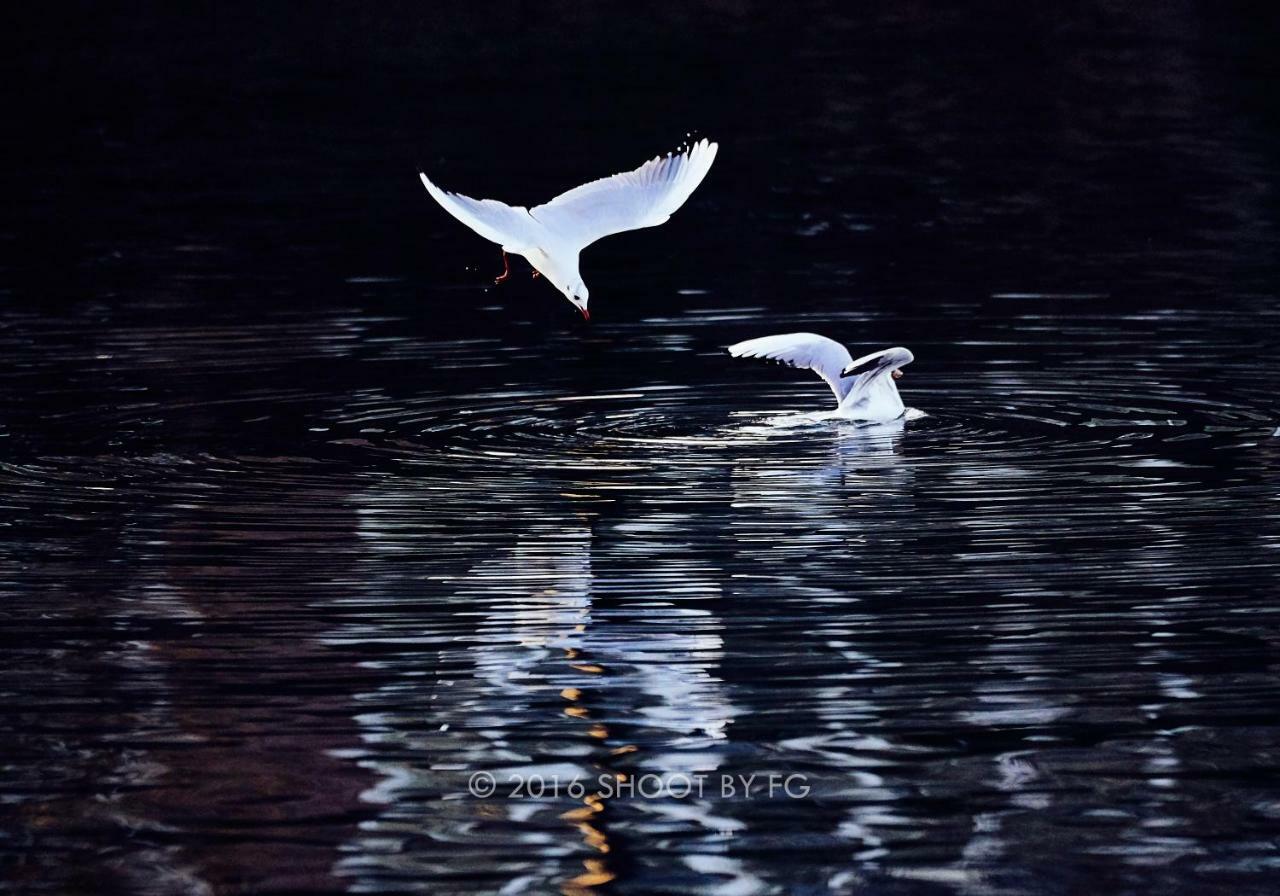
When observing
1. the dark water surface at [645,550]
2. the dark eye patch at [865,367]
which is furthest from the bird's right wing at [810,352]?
the dark water surface at [645,550]

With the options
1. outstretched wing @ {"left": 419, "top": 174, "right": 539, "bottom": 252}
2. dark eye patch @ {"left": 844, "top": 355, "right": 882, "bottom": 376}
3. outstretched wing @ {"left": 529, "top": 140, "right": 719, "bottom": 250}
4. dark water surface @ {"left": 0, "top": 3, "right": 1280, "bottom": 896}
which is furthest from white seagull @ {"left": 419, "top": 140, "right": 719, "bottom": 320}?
dark eye patch @ {"left": 844, "top": 355, "right": 882, "bottom": 376}

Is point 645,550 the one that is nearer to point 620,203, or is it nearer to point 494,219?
point 494,219

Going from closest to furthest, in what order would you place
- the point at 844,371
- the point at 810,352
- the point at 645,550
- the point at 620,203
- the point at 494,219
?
the point at 645,550 < the point at 494,219 < the point at 844,371 < the point at 620,203 < the point at 810,352

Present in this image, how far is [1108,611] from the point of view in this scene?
11.2m

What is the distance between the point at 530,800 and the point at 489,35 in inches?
1683

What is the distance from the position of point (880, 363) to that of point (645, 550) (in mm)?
3261

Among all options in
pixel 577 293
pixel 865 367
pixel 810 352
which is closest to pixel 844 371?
pixel 865 367

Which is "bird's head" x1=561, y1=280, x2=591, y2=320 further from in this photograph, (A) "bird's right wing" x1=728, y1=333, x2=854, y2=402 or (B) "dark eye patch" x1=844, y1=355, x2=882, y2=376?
(B) "dark eye patch" x1=844, y1=355, x2=882, y2=376

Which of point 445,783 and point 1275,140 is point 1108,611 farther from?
point 1275,140

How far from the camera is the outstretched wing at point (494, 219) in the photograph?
13690 millimetres

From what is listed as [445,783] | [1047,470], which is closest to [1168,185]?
[1047,470]

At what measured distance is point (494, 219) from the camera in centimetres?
1434

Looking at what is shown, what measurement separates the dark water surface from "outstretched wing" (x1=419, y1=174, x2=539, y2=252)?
1.18 m

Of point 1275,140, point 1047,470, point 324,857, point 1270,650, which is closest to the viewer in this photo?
point 324,857
